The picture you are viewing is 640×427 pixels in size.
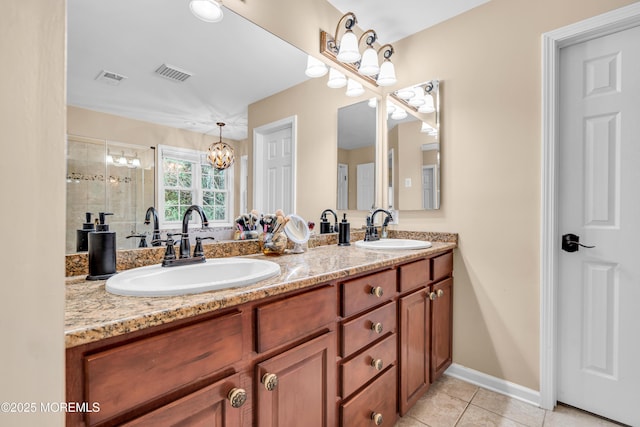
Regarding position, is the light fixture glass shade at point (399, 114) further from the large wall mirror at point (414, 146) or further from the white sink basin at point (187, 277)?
the white sink basin at point (187, 277)

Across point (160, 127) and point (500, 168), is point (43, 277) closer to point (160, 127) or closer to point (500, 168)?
point (160, 127)

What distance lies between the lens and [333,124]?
214cm

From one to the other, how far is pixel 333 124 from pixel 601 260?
1.73m

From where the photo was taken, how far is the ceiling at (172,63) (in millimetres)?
1047

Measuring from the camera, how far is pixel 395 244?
2.12 meters

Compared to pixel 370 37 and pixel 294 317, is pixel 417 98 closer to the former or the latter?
pixel 370 37

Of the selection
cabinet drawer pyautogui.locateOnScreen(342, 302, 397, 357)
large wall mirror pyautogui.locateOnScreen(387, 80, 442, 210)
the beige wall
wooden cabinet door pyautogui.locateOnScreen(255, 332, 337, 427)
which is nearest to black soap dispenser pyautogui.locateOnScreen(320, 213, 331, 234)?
large wall mirror pyautogui.locateOnScreen(387, 80, 442, 210)

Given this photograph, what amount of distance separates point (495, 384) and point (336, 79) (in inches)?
87.3

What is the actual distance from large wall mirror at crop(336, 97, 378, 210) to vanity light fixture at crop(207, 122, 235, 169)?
36.8 inches

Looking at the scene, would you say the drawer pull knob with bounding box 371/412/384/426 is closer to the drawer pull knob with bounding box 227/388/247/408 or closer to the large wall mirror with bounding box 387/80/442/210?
the drawer pull knob with bounding box 227/388/247/408

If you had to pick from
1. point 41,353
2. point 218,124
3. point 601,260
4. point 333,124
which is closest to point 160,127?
point 218,124

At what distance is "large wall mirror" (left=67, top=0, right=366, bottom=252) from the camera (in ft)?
3.40

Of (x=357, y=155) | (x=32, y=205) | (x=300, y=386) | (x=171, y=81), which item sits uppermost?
(x=171, y=81)

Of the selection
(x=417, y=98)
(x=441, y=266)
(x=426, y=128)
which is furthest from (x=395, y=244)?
(x=417, y=98)
